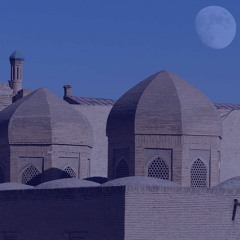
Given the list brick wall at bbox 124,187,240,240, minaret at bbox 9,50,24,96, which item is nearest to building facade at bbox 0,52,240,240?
brick wall at bbox 124,187,240,240

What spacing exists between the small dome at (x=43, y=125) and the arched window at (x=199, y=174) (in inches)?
144

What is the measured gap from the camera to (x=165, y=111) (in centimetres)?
2692

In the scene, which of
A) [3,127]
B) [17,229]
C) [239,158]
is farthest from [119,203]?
[239,158]

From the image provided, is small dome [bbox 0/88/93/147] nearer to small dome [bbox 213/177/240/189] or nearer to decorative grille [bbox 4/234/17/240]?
decorative grille [bbox 4/234/17/240]

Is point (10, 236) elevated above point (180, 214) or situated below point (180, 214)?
below

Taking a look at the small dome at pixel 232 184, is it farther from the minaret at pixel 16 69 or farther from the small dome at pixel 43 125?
the minaret at pixel 16 69

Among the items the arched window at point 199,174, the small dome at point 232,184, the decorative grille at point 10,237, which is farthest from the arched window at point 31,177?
the small dome at point 232,184

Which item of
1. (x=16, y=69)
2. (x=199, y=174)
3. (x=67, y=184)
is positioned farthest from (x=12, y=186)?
(x=16, y=69)

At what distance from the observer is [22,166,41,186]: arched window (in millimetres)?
28750

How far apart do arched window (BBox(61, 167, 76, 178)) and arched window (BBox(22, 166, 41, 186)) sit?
704 millimetres

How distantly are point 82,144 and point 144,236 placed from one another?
729 cm

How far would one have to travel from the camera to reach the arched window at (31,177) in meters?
28.8

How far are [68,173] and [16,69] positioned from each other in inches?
585

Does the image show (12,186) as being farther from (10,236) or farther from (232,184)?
(232,184)
